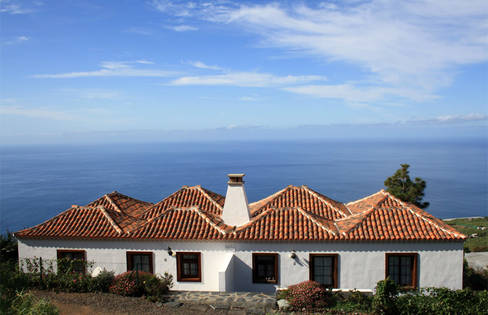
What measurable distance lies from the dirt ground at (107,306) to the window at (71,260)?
1805 millimetres

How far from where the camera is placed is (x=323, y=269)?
57.4 feet

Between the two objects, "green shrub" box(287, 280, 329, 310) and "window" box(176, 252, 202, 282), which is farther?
"window" box(176, 252, 202, 282)

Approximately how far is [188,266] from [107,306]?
14.5ft

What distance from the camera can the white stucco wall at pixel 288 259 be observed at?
17062 mm

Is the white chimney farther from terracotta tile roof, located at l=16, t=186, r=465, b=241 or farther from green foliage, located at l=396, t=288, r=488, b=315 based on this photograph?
green foliage, located at l=396, t=288, r=488, b=315

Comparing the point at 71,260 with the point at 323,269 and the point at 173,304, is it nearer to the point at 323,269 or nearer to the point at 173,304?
the point at 173,304

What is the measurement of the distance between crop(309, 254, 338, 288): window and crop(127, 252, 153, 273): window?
763 cm

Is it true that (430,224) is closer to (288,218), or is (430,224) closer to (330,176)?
(288,218)

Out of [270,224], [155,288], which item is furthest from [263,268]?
[155,288]

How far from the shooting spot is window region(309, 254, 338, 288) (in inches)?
685

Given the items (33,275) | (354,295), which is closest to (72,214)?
(33,275)

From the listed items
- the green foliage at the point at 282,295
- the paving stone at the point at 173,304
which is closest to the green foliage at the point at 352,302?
the green foliage at the point at 282,295

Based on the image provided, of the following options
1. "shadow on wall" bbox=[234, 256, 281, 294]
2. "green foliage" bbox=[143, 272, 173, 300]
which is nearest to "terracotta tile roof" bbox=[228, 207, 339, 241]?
"shadow on wall" bbox=[234, 256, 281, 294]

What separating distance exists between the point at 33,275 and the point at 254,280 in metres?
10.0
